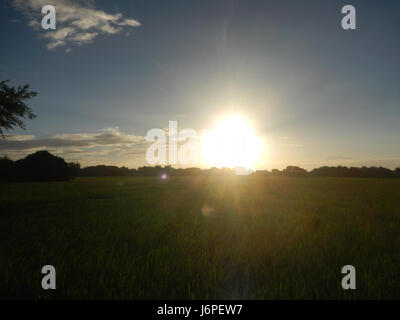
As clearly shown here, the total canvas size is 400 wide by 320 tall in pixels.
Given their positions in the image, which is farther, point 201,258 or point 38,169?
point 38,169

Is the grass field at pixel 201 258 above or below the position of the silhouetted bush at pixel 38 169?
below

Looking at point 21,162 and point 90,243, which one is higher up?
point 21,162

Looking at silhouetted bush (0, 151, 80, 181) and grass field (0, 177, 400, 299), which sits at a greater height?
silhouetted bush (0, 151, 80, 181)

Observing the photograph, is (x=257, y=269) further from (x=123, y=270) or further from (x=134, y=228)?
(x=134, y=228)

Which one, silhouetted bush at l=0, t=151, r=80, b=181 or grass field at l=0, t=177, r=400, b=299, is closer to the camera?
grass field at l=0, t=177, r=400, b=299

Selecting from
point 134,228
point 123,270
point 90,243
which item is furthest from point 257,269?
point 134,228

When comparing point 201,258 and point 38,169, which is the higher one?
point 38,169

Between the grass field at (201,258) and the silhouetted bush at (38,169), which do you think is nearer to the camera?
the grass field at (201,258)
